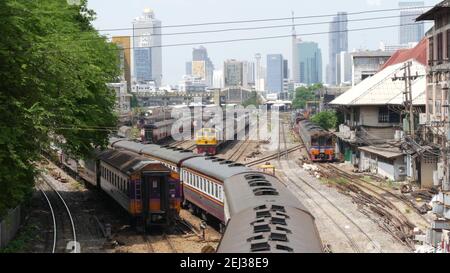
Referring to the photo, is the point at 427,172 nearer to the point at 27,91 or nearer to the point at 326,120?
the point at 27,91

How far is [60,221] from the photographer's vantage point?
2903cm

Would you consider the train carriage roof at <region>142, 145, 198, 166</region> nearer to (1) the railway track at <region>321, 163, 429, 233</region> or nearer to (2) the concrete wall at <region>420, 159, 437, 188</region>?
(1) the railway track at <region>321, 163, 429, 233</region>

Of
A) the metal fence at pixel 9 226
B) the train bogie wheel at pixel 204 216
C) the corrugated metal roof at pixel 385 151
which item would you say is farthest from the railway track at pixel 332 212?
the metal fence at pixel 9 226

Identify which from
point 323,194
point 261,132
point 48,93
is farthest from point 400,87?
point 261,132

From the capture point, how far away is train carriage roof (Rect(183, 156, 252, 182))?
23.4 m

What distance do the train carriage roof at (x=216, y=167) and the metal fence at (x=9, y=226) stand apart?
7.66 m

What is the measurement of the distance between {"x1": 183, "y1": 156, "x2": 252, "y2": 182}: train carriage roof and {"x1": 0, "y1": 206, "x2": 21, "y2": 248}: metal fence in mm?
7664

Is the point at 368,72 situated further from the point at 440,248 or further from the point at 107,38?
the point at 440,248

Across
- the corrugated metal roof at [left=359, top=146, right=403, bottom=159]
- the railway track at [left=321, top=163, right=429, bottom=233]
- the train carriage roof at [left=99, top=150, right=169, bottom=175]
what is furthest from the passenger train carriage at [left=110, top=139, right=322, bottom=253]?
the corrugated metal roof at [left=359, top=146, right=403, bottom=159]

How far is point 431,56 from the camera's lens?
39344 mm

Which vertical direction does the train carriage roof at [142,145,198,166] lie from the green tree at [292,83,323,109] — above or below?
below

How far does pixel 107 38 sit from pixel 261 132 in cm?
5602

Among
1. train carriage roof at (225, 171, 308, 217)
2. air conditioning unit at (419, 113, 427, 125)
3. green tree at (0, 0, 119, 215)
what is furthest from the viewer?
air conditioning unit at (419, 113, 427, 125)

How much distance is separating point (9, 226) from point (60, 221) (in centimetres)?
506
